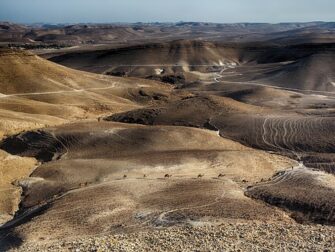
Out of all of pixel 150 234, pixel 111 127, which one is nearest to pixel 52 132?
pixel 111 127

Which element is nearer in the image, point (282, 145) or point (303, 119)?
point (282, 145)

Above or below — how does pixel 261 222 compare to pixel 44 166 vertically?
above

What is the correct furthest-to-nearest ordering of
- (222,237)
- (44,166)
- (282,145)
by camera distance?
1. (282,145)
2. (44,166)
3. (222,237)

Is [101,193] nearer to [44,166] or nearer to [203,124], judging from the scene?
[44,166]

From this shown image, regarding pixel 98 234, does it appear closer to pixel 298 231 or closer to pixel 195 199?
pixel 195 199

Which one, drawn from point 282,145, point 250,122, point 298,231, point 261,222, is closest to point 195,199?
point 261,222

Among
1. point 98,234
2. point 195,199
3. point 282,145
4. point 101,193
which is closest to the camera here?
point 98,234
